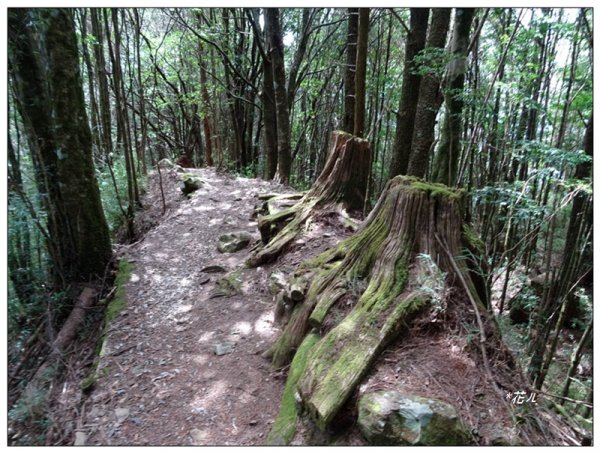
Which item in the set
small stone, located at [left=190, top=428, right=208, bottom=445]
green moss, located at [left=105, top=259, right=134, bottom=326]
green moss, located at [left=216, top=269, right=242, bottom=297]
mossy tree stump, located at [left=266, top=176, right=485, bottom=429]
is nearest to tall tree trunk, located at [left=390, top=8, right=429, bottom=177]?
mossy tree stump, located at [left=266, top=176, right=485, bottom=429]

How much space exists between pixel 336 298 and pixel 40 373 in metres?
2.87

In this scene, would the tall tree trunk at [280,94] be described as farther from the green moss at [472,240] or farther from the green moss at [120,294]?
the green moss at [472,240]

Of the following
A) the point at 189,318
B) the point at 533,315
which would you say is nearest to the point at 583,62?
the point at 533,315

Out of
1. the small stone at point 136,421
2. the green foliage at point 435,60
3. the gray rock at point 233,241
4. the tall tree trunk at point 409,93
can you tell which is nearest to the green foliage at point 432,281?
the small stone at point 136,421

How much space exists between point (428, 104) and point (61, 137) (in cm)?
527

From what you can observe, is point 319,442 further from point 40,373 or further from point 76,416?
point 40,373

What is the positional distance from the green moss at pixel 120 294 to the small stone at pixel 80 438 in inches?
64.2

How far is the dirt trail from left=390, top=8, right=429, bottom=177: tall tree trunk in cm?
314

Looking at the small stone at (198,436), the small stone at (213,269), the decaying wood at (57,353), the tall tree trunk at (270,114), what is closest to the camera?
the small stone at (198,436)

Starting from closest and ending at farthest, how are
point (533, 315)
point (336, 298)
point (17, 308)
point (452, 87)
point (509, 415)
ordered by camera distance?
point (509, 415) < point (336, 298) < point (17, 308) < point (533, 315) < point (452, 87)

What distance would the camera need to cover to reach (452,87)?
17.9ft

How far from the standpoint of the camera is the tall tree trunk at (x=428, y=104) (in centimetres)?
596

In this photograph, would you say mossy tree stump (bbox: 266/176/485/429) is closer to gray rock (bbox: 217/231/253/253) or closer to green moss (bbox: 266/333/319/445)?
green moss (bbox: 266/333/319/445)

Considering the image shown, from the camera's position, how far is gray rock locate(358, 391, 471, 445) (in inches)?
82.1
